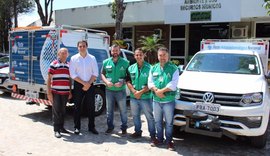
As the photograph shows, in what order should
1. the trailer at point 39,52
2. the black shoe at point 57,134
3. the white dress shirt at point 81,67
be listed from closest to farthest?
the black shoe at point 57,134 < the white dress shirt at point 81,67 < the trailer at point 39,52

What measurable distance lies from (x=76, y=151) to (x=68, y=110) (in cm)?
352

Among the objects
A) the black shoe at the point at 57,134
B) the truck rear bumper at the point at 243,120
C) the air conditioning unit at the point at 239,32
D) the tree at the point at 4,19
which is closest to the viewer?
the truck rear bumper at the point at 243,120

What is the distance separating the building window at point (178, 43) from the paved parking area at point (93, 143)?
472 inches

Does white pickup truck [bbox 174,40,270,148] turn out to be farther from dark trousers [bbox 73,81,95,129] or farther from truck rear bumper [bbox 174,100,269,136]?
dark trousers [bbox 73,81,95,129]

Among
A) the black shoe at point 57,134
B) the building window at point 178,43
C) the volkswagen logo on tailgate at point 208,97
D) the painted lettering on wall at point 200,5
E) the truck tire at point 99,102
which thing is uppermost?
the painted lettering on wall at point 200,5

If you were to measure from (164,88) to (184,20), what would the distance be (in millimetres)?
11129

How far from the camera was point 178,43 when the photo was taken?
61.6ft

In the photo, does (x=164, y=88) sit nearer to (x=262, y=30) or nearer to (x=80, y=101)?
(x=80, y=101)

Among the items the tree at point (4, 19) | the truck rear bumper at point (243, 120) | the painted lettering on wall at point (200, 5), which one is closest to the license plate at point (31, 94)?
the truck rear bumper at point (243, 120)

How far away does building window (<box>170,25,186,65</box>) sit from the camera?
60.9 ft

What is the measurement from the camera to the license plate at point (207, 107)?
17.0 feet

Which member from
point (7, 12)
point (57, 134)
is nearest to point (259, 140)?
point (57, 134)

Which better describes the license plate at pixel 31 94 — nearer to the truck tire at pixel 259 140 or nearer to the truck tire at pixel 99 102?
the truck tire at pixel 99 102

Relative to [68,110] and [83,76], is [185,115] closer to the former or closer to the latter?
[83,76]
